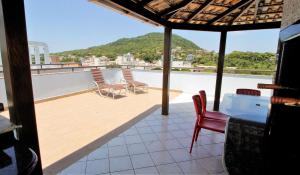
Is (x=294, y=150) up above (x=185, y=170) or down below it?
above

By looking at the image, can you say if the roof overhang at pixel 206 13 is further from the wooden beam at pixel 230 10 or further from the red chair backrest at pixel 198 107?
the red chair backrest at pixel 198 107

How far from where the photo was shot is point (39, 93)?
4.69m

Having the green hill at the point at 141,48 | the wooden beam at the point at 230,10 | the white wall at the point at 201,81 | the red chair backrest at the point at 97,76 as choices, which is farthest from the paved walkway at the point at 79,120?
the green hill at the point at 141,48

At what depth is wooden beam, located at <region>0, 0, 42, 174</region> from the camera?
1000mm

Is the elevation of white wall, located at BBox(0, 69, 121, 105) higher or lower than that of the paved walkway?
higher

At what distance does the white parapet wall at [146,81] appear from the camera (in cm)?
478

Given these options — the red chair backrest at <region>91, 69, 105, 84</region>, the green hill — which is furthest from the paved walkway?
the green hill

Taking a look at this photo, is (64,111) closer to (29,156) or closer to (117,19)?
(29,156)

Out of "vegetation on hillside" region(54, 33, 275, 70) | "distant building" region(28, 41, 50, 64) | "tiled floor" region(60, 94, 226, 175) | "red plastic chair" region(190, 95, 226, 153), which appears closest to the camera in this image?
"tiled floor" region(60, 94, 226, 175)

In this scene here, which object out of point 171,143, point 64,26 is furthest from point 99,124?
point 64,26

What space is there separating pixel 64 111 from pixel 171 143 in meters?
2.84

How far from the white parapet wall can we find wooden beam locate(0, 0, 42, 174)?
3784 millimetres

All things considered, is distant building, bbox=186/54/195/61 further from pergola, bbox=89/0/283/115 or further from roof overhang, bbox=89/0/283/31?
roof overhang, bbox=89/0/283/31

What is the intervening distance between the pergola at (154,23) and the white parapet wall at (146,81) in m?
1.71
